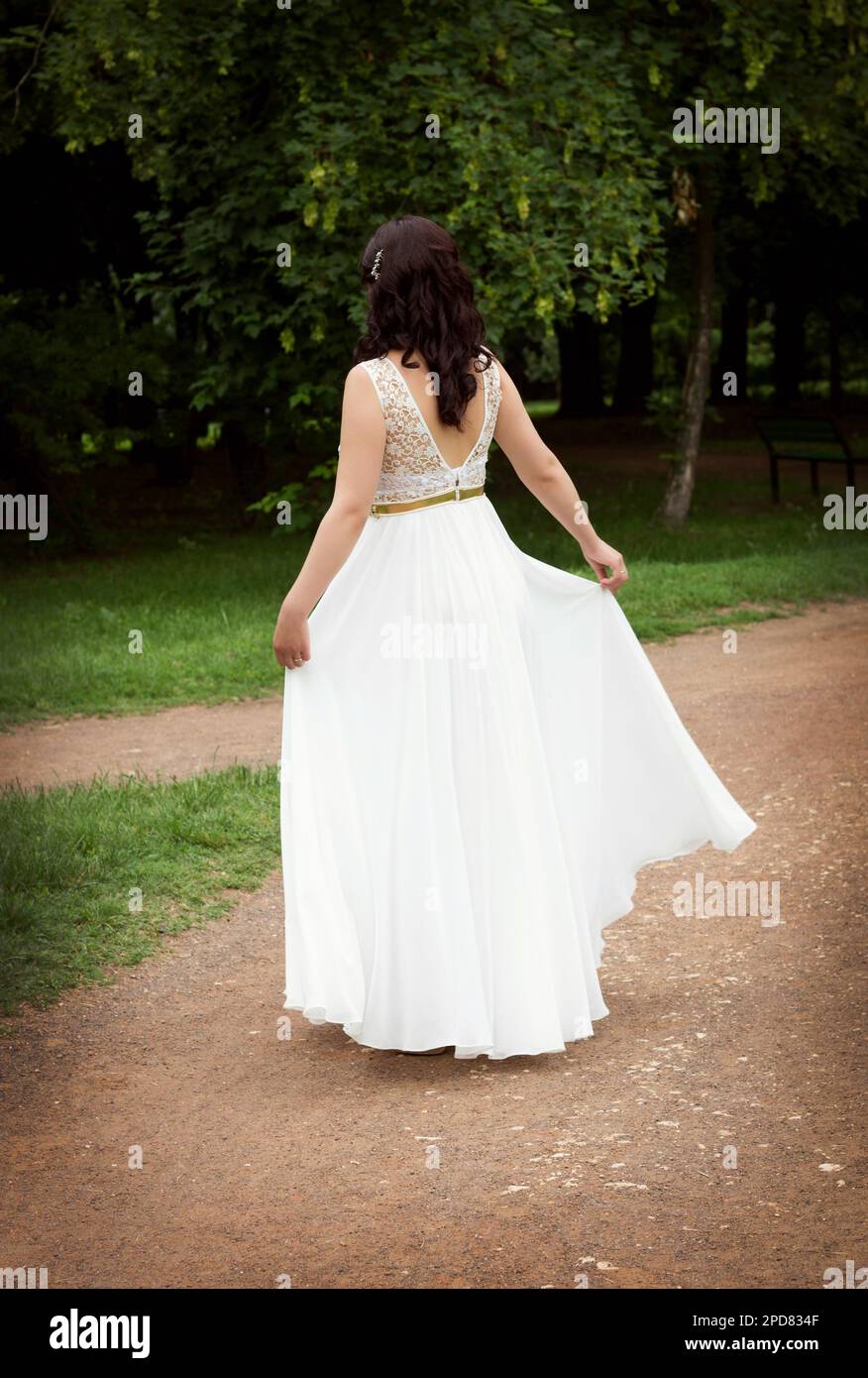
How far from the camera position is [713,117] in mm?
16672

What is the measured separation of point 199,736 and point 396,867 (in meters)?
4.95

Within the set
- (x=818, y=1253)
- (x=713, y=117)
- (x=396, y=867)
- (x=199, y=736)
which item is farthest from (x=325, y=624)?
(x=713, y=117)

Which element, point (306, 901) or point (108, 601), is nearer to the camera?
point (306, 901)

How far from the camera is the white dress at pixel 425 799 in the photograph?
4594 millimetres

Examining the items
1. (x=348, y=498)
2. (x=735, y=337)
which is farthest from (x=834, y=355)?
(x=348, y=498)

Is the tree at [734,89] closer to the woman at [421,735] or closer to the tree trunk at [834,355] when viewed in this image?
the woman at [421,735]

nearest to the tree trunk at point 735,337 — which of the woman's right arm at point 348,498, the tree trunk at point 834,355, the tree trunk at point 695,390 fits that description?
the tree trunk at point 834,355

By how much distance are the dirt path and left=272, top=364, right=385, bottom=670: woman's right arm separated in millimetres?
1320

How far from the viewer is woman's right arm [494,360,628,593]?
4859mm

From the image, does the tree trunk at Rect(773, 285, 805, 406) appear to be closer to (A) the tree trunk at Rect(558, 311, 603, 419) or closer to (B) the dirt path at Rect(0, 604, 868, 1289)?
(A) the tree trunk at Rect(558, 311, 603, 419)

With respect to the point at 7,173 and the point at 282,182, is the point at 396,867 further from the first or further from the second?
the point at 7,173

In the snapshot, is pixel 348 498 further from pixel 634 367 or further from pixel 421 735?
pixel 634 367

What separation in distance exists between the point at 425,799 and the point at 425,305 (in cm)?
134

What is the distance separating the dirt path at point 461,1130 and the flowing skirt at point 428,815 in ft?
0.80
